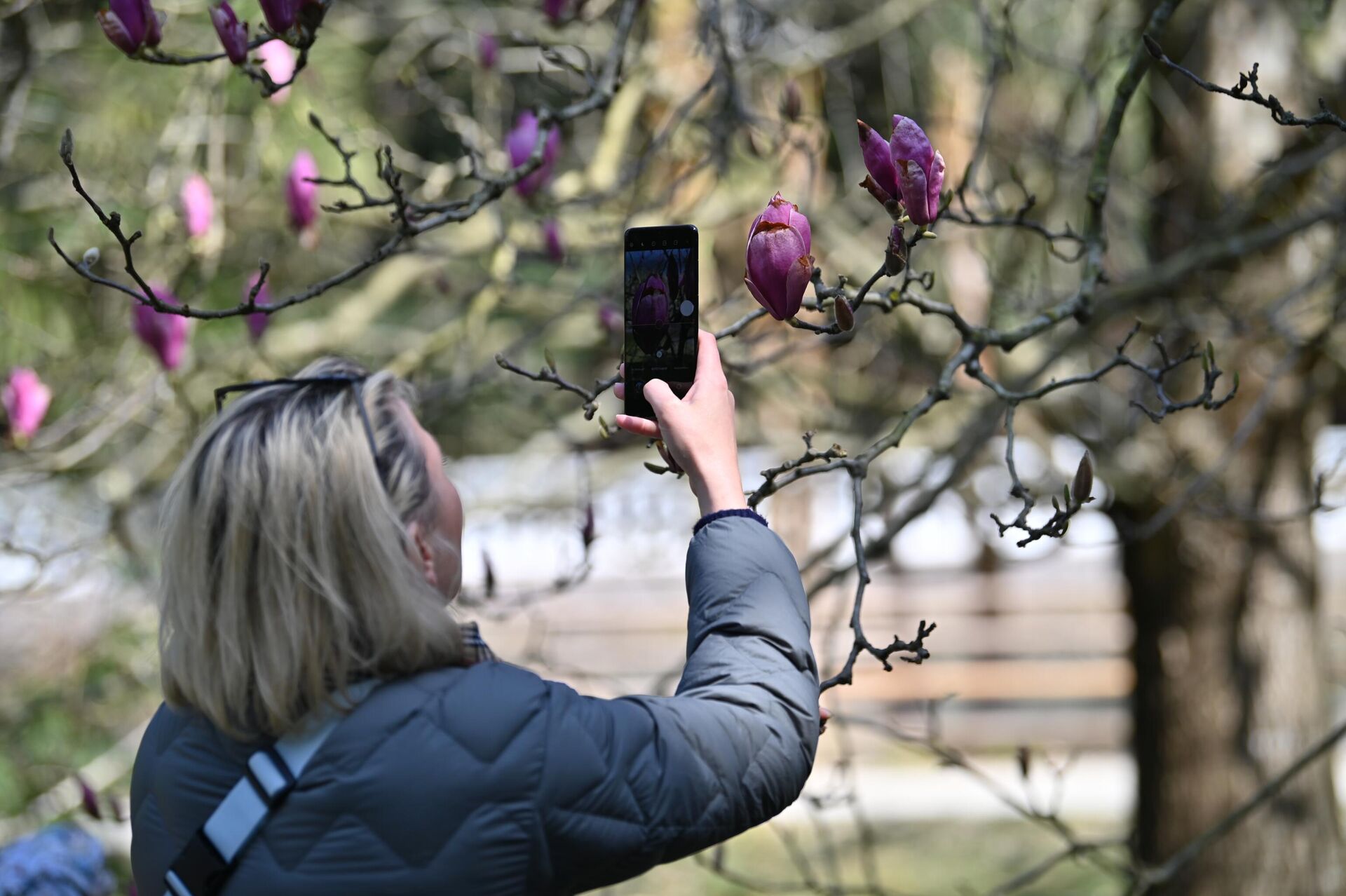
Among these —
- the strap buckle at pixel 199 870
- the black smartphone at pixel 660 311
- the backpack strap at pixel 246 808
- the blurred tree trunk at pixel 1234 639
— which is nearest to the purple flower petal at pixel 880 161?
the black smartphone at pixel 660 311

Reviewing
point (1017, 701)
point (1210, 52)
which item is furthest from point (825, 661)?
point (1017, 701)

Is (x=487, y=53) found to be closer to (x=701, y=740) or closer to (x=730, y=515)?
(x=730, y=515)

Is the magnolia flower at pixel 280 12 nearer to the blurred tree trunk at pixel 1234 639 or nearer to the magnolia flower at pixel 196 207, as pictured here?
the magnolia flower at pixel 196 207

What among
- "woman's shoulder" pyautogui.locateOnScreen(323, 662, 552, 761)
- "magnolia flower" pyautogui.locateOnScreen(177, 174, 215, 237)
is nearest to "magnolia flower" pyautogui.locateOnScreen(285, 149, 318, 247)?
"magnolia flower" pyautogui.locateOnScreen(177, 174, 215, 237)

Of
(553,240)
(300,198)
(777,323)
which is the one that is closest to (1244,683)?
(777,323)

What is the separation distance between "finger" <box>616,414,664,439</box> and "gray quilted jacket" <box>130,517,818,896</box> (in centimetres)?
16

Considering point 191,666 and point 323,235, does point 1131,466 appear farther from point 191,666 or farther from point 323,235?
point 191,666

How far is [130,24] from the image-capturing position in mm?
1363

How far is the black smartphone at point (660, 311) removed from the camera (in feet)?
3.37

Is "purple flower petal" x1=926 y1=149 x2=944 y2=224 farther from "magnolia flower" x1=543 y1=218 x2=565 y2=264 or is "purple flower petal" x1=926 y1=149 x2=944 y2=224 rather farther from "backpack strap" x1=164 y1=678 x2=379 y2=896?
"magnolia flower" x1=543 y1=218 x2=565 y2=264

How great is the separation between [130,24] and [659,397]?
79 centimetres

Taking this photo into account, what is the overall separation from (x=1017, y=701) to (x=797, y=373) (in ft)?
14.4

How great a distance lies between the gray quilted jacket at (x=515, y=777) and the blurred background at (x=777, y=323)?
881 mm

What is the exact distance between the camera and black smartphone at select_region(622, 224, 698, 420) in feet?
3.37
